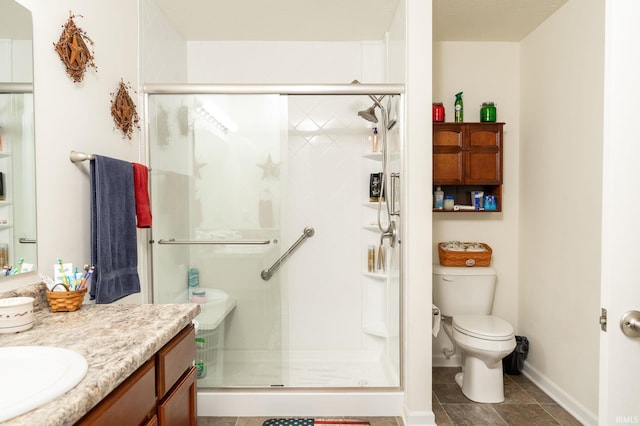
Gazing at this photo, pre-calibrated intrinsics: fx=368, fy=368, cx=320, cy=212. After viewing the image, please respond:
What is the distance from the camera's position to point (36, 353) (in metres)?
0.85

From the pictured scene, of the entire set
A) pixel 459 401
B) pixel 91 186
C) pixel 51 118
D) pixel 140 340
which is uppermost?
pixel 51 118

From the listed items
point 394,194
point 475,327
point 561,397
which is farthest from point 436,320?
point 561,397

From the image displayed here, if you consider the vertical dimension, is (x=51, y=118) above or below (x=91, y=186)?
above

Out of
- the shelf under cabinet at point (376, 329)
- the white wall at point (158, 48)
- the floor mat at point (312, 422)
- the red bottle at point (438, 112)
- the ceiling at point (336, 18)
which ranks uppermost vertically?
the ceiling at point (336, 18)

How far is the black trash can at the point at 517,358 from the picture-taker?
258cm

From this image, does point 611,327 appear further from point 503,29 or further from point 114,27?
point 503,29

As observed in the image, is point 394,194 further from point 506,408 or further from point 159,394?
point 159,394

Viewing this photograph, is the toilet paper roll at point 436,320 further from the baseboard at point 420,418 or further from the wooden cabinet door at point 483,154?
the wooden cabinet door at point 483,154

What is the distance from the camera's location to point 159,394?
104 cm

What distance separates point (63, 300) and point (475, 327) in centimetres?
214

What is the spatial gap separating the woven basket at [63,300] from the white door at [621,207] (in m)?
1.50

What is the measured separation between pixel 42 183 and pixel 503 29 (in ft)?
9.32

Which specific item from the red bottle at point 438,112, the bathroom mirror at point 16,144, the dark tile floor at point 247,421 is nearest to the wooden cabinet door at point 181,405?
the bathroom mirror at point 16,144

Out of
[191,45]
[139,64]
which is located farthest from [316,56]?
[139,64]
